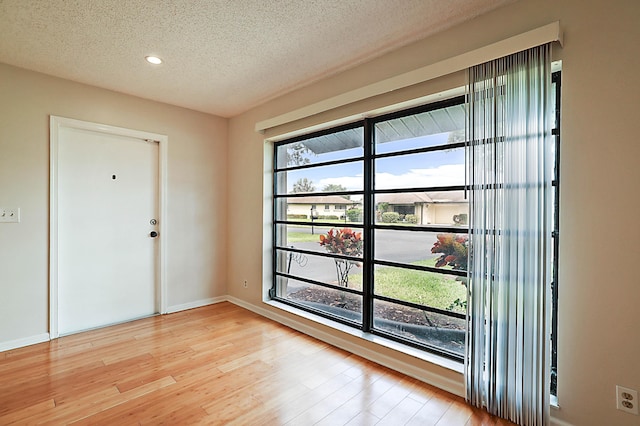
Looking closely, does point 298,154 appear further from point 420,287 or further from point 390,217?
point 420,287

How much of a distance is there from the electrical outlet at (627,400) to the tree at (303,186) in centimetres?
278

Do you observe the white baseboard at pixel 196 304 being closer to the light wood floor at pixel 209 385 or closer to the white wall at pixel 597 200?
the light wood floor at pixel 209 385

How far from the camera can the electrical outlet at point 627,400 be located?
5.06 feet

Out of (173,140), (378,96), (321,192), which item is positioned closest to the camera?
(378,96)

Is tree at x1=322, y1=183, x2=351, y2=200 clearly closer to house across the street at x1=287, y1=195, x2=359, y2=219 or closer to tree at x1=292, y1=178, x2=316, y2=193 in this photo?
house across the street at x1=287, y1=195, x2=359, y2=219

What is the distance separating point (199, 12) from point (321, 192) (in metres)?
1.93

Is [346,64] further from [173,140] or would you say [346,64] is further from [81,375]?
[81,375]

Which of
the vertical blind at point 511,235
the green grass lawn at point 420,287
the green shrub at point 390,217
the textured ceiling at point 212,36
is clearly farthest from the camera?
the green shrub at point 390,217

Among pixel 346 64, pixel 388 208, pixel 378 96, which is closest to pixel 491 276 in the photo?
pixel 388 208

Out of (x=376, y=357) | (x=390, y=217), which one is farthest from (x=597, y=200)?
(x=376, y=357)

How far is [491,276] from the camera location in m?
1.96

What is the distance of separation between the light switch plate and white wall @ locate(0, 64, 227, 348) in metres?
0.04

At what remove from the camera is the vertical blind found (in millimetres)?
1770

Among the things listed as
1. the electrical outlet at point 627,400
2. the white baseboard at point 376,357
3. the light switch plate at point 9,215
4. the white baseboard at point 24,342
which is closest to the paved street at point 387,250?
the white baseboard at point 376,357
